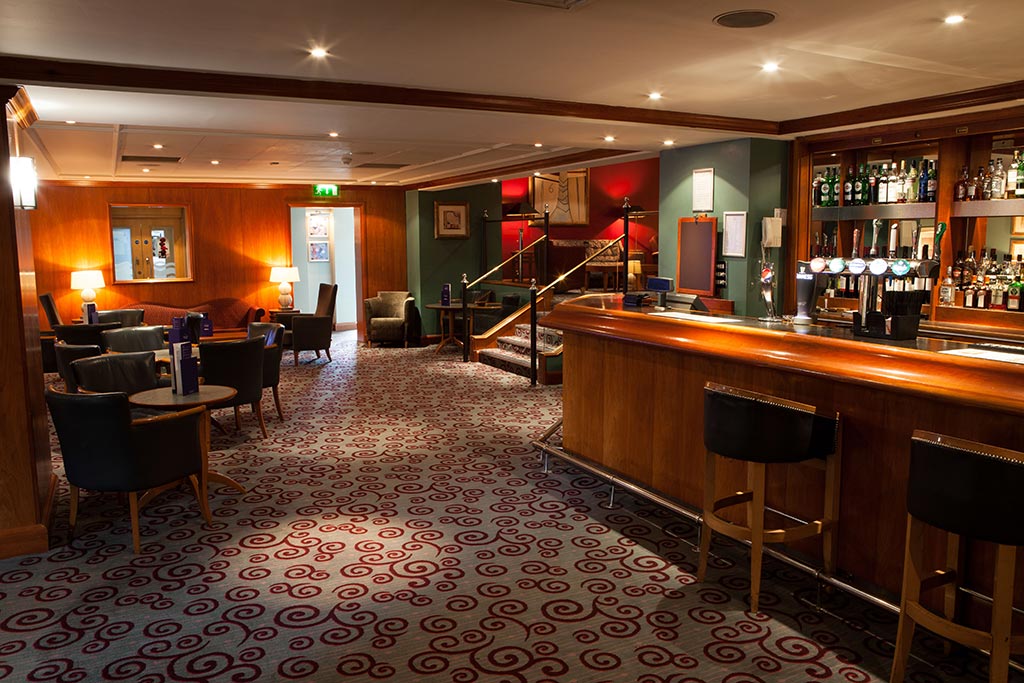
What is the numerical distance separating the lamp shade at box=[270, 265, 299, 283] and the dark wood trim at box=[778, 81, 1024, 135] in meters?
8.61

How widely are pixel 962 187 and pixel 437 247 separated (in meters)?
9.27

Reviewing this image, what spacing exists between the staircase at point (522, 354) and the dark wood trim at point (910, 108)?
3685 mm

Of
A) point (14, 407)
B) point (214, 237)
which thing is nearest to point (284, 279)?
point (214, 237)

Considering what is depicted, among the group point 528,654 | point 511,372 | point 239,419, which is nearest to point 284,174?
point 511,372

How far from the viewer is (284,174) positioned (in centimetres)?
1193

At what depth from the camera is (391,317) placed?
13.7m

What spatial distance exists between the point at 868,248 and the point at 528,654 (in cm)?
559

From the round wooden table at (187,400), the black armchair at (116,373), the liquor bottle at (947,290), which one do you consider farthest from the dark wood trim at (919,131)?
the black armchair at (116,373)

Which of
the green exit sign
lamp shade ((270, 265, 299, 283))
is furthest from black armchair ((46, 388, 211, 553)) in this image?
the green exit sign

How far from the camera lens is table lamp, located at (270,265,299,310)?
Result: 12.9 m

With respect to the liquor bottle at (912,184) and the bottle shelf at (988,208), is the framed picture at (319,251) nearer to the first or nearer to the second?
the liquor bottle at (912,184)

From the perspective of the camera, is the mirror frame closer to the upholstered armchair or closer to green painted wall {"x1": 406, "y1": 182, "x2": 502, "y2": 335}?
the upholstered armchair

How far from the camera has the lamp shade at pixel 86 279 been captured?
1181 centimetres

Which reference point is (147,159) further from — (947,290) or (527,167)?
(947,290)
